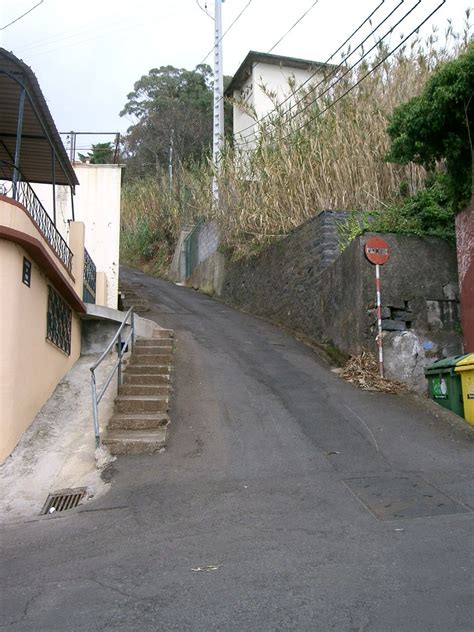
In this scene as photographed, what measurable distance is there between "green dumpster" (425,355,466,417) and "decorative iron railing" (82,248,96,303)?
6.63 meters

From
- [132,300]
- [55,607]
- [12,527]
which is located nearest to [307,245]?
[132,300]

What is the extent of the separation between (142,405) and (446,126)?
627 centimetres

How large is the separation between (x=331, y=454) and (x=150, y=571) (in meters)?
3.25

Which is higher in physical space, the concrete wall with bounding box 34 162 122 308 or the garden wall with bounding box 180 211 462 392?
the concrete wall with bounding box 34 162 122 308

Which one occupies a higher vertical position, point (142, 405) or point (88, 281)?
point (88, 281)

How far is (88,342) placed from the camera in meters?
11.1

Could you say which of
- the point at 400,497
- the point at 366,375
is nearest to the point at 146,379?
the point at 366,375

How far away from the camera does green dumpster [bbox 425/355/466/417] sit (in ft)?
26.0

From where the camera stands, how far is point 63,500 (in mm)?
5875

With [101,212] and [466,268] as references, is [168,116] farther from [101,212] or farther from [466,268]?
[466,268]

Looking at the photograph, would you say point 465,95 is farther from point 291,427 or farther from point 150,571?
point 150,571

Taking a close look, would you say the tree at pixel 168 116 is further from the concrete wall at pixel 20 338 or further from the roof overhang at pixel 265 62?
the concrete wall at pixel 20 338

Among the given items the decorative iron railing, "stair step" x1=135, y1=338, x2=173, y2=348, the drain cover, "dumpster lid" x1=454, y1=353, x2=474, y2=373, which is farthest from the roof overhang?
the drain cover

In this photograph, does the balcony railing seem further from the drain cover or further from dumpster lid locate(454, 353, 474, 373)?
dumpster lid locate(454, 353, 474, 373)
